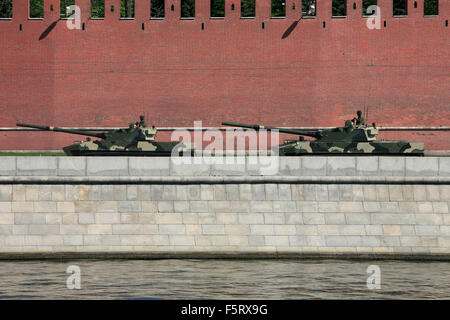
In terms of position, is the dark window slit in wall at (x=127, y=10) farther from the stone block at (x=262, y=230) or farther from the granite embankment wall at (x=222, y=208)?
the stone block at (x=262, y=230)

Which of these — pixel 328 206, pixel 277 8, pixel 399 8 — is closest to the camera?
pixel 328 206

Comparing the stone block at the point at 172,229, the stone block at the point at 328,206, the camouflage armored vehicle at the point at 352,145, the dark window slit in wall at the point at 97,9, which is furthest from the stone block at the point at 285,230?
the dark window slit in wall at the point at 97,9

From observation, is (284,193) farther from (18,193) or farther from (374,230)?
(18,193)

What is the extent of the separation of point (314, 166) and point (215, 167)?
2.08 meters

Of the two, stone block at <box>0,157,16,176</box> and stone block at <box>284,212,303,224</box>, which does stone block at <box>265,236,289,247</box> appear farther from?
stone block at <box>0,157,16,176</box>

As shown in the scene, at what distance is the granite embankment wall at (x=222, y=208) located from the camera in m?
17.7

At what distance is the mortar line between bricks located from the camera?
58.7 ft

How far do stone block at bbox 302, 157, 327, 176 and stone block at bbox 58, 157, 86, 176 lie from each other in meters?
4.62

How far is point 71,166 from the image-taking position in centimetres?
1800

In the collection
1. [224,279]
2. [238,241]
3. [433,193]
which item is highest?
[433,193]

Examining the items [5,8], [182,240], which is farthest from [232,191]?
[5,8]

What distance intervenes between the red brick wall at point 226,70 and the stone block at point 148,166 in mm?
19118

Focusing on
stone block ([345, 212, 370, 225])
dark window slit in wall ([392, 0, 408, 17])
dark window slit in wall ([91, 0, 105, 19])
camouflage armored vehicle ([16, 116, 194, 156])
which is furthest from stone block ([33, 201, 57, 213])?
dark window slit in wall ([91, 0, 105, 19])

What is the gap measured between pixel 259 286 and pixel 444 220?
5050mm
